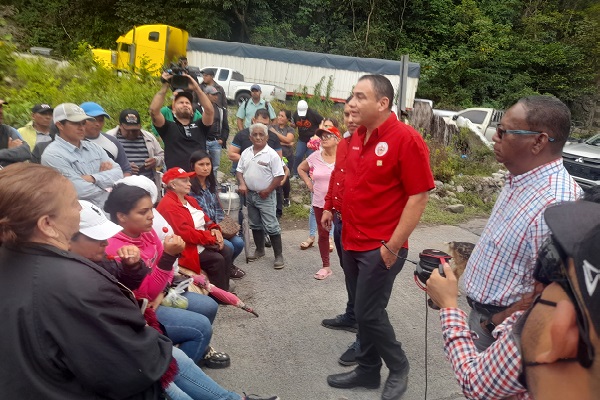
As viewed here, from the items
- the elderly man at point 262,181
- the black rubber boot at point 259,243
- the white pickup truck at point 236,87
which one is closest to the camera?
the elderly man at point 262,181

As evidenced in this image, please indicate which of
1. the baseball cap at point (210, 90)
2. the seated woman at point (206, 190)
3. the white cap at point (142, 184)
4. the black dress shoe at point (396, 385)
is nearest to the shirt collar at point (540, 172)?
the black dress shoe at point (396, 385)

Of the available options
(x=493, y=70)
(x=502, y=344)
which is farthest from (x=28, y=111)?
(x=493, y=70)

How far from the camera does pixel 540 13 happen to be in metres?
28.0

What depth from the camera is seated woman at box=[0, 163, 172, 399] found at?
159 centimetres

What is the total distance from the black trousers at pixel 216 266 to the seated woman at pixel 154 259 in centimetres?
106

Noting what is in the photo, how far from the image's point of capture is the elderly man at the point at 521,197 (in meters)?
2.27

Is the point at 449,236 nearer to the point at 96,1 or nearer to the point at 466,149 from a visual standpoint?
the point at 466,149

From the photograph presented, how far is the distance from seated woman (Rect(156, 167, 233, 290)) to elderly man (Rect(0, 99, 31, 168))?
1.27m

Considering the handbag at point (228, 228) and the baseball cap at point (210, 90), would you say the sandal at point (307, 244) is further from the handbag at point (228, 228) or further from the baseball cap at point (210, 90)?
the baseball cap at point (210, 90)

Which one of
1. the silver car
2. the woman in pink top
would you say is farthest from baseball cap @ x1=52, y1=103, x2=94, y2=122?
the silver car

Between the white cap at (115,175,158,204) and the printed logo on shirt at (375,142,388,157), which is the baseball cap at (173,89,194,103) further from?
the printed logo on shirt at (375,142,388,157)

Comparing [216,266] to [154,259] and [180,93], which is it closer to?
[154,259]

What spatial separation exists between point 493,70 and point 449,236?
2242 centimetres

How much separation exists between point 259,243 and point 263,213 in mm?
470
